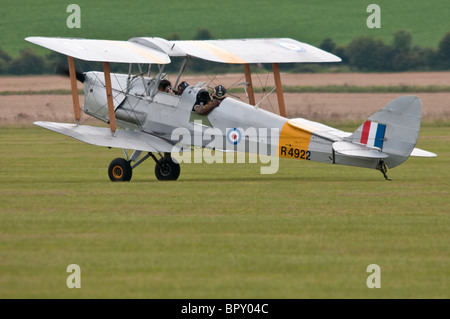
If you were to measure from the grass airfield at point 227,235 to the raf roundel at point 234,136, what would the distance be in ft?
2.46

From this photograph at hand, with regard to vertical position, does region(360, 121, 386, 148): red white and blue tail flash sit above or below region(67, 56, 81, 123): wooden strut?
below

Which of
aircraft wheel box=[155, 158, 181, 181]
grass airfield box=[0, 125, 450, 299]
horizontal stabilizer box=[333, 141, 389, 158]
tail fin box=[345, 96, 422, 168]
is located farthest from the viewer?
aircraft wheel box=[155, 158, 181, 181]

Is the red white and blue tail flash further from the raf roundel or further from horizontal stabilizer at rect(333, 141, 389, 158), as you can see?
the raf roundel

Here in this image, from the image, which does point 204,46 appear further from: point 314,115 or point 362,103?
point 362,103

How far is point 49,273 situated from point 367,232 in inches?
156

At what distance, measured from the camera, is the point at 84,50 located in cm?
1728

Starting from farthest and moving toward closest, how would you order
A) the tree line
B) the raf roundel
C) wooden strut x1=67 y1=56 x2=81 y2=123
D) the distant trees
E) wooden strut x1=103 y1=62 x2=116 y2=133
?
the distant trees, the tree line, wooden strut x1=67 y1=56 x2=81 y2=123, wooden strut x1=103 y1=62 x2=116 y2=133, the raf roundel

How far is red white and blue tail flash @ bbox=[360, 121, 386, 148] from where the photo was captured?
15.9 meters

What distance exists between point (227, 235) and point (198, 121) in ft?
20.9

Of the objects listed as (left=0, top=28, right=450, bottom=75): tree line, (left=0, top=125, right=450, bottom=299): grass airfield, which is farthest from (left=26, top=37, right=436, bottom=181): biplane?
(left=0, top=28, right=450, bottom=75): tree line

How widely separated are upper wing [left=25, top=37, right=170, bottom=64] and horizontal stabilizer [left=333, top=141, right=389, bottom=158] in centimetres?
330

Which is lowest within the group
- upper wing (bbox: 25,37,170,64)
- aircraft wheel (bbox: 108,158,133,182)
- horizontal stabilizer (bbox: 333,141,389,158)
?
aircraft wheel (bbox: 108,158,133,182)

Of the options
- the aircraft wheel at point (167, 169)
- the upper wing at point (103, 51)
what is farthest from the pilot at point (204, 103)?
the aircraft wheel at point (167, 169)
